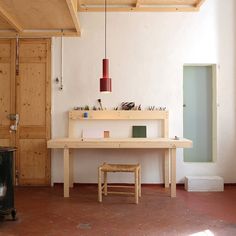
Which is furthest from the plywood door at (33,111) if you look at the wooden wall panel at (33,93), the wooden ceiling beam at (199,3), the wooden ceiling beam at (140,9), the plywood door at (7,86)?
the wooden ceiling beam at (199,3)

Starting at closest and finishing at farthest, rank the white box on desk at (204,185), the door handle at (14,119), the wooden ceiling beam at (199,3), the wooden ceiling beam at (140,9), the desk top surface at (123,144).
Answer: the desk top surface at (123,144) → the white box on desk at (204,185) → the wooden ceiling beam at (199,3) → the door handle at (14,119) → the wooden ceiling beam at (140,9)

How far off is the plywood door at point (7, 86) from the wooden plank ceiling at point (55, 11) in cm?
25

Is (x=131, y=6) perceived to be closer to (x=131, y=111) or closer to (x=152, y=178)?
(x=131, y=111)

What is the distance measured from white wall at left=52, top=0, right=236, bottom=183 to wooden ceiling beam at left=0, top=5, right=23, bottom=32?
2.13 ft

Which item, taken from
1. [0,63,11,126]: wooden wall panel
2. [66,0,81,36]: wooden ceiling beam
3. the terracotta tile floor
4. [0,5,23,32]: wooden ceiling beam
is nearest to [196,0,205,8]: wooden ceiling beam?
[66,0,81,36]: wooden ceiling beam

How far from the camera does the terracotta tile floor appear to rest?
3.03 m

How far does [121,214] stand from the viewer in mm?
3541

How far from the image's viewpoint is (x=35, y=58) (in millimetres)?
4996

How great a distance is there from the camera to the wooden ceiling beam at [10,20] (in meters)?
4.06

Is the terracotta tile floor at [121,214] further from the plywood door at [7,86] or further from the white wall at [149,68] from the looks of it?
the plywood door at [7,86]

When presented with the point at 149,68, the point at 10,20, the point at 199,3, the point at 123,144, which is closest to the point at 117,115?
the point at 123,144

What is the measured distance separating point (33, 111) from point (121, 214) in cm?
248

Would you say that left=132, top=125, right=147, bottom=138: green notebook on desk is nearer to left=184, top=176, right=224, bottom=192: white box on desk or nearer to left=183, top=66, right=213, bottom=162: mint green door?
left=183, top=66, right=213, bottom=162: mint green door

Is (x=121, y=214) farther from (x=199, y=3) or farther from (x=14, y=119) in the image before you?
(x=199, y=3)
